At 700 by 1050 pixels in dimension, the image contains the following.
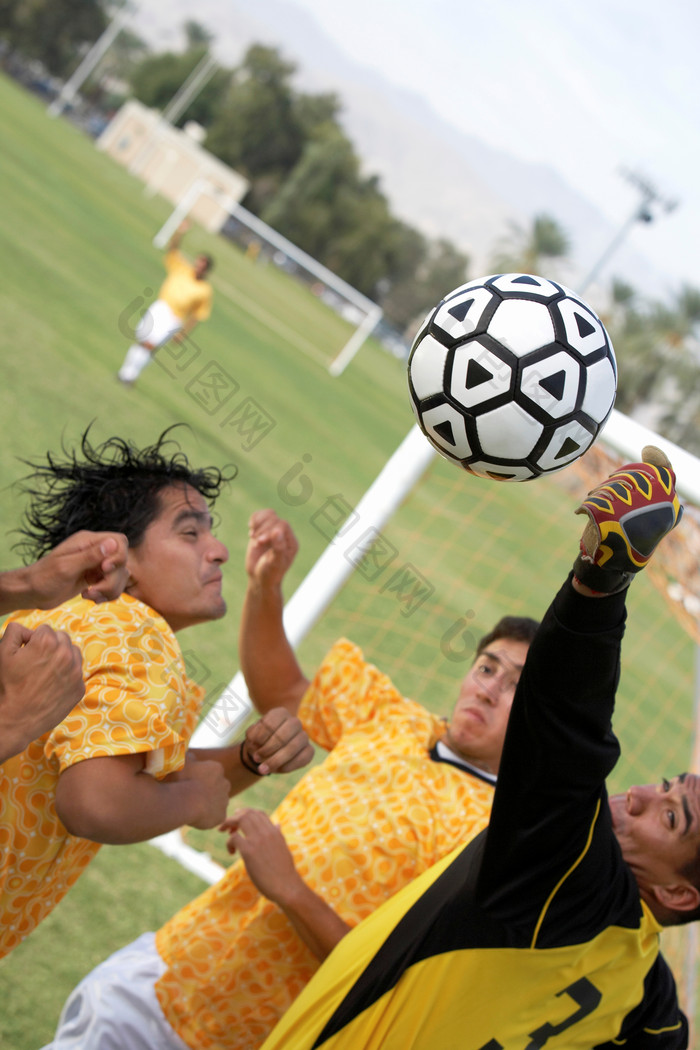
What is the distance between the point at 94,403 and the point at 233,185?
5614 cm

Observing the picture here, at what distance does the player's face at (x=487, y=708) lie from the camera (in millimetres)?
2260

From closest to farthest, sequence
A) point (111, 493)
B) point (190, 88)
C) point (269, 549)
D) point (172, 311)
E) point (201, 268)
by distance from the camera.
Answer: point (111, 493), point (269, 549), point (172, 311), point (201, 268), point (190, 88)

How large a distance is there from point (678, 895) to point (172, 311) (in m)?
9.47

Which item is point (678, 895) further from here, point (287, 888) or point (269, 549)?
point (269, 549)

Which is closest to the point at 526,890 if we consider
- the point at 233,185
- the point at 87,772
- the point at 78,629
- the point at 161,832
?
the point at 161,832

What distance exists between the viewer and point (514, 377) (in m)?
1.90

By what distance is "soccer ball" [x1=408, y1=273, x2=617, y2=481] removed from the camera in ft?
6.25

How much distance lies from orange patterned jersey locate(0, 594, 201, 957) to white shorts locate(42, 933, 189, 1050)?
326 millimetres

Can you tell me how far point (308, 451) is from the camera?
1352 centimetres

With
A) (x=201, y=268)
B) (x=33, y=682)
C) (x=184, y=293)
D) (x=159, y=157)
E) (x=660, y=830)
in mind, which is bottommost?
(x=33, y=682)

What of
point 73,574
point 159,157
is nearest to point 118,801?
point 73,574

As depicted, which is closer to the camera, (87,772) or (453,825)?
(87,772)

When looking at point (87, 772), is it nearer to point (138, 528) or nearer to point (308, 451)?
point (138, 528)

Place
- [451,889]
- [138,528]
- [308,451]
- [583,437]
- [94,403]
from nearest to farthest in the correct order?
1. [451,889]
2. [583,437]
3. [138,528]
4. [94,403]
5. [308,451]
